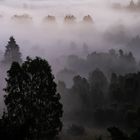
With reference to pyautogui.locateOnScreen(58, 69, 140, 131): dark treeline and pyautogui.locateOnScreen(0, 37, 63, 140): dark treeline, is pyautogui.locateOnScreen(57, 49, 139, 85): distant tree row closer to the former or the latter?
pyautogui.locateOnScreen(58, 69, 140, 131): dark treeline

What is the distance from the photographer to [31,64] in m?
49.3

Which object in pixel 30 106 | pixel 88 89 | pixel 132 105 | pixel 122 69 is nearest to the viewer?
pixel 30 106

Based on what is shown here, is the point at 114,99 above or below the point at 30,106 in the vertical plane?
above

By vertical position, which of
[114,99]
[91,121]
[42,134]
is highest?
[114,99]

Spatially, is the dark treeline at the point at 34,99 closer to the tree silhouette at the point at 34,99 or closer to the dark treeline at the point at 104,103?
the tree silhouette at the point at 34,99

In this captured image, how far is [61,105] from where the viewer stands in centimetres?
4959

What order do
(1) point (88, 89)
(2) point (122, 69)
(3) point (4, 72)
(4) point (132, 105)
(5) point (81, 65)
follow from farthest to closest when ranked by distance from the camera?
(5) point (81, 65)
(2) point (122, 69)
(3) point (4, 72)
(1) point (88, 89)
(4) point (132, 105)

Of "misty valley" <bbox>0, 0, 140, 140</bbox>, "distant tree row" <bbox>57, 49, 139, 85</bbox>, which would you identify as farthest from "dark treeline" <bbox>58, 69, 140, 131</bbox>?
"distant tree row" <bbox>57, 49, 139, 85</bbox>

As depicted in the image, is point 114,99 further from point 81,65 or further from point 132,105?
point 81,65

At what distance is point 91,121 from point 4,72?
1955 inches

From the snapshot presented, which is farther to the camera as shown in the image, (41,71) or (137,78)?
(137,78)

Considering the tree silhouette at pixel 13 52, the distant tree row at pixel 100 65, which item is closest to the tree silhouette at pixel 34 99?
the tree silhouette at pixel 13 52

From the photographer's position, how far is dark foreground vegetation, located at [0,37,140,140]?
155ft

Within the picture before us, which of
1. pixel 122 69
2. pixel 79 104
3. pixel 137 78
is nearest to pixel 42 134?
pixel 79 104
